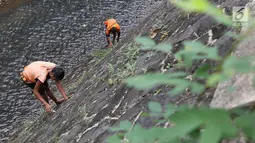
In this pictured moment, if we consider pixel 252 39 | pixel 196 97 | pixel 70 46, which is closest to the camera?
pixel 252 39

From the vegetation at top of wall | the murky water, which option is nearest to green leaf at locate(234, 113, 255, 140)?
the vegetation at top of wall

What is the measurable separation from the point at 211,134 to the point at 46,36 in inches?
432

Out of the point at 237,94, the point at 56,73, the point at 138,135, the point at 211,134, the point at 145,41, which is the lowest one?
the point at 56,73

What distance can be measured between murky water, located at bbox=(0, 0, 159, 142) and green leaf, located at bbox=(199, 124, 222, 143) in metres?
6.85

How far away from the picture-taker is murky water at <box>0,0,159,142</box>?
8641 millimetres

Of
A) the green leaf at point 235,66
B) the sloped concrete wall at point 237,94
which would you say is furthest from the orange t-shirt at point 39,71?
the green leaf at point 235,66

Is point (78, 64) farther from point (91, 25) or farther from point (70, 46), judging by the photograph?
point (91, 25)

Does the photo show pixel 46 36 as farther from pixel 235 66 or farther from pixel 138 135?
pixel 235 66

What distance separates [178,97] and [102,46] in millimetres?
8018

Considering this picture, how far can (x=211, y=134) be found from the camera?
1.21m

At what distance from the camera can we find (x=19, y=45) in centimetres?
1130

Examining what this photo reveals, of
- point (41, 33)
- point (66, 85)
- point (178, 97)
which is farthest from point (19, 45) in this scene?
point (178, 97)

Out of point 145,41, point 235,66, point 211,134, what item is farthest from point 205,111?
point 145,41

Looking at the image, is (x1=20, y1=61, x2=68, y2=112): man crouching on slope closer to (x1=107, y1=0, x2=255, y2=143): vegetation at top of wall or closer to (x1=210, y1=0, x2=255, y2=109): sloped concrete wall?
(x1=210, y1=0, x2=255, y2=109): sloped concrete wall
